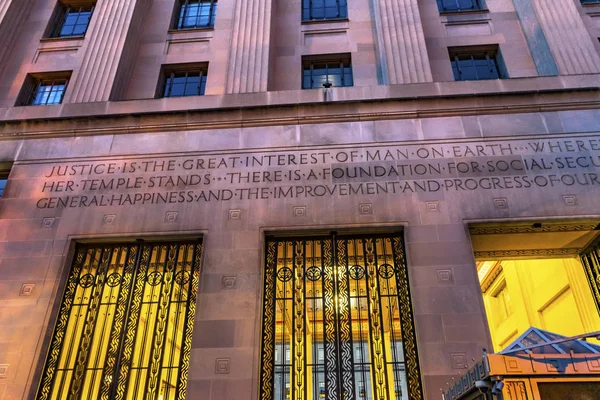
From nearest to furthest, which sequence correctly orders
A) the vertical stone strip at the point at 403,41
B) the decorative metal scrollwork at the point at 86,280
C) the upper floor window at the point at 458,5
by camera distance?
the decorative metal scrollwork at the point at 86,280 < the vertical stone strip at the point at 403,41 < the upper floor window at the point at 458,5

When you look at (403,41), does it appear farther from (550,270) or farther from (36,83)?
(36,83)

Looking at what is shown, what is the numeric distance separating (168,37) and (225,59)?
→ 8.61ft

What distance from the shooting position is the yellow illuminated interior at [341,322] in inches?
371

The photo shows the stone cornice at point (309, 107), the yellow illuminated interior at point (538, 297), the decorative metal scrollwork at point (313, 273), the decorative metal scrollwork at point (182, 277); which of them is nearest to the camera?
the decorative metal scrollwork at point (313, 273)

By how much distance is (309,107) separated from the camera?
12.5m

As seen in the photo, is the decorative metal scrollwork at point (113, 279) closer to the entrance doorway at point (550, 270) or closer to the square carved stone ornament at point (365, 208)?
the square carved stone ornament at point (365, 208)

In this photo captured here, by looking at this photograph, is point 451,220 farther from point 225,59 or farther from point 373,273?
point 225,59

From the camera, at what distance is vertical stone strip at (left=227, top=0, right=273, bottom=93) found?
13.7m

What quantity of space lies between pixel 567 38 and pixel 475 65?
2642 mm

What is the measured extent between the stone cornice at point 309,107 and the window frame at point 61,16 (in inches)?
190

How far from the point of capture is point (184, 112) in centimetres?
1270

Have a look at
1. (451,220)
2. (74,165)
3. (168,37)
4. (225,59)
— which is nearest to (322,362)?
(451,220)

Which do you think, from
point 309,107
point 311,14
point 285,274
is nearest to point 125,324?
point 285,274

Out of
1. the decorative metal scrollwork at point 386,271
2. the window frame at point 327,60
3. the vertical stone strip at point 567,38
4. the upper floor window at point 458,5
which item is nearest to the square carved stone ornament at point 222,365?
the decorative metal scrollwork at point 386,271
